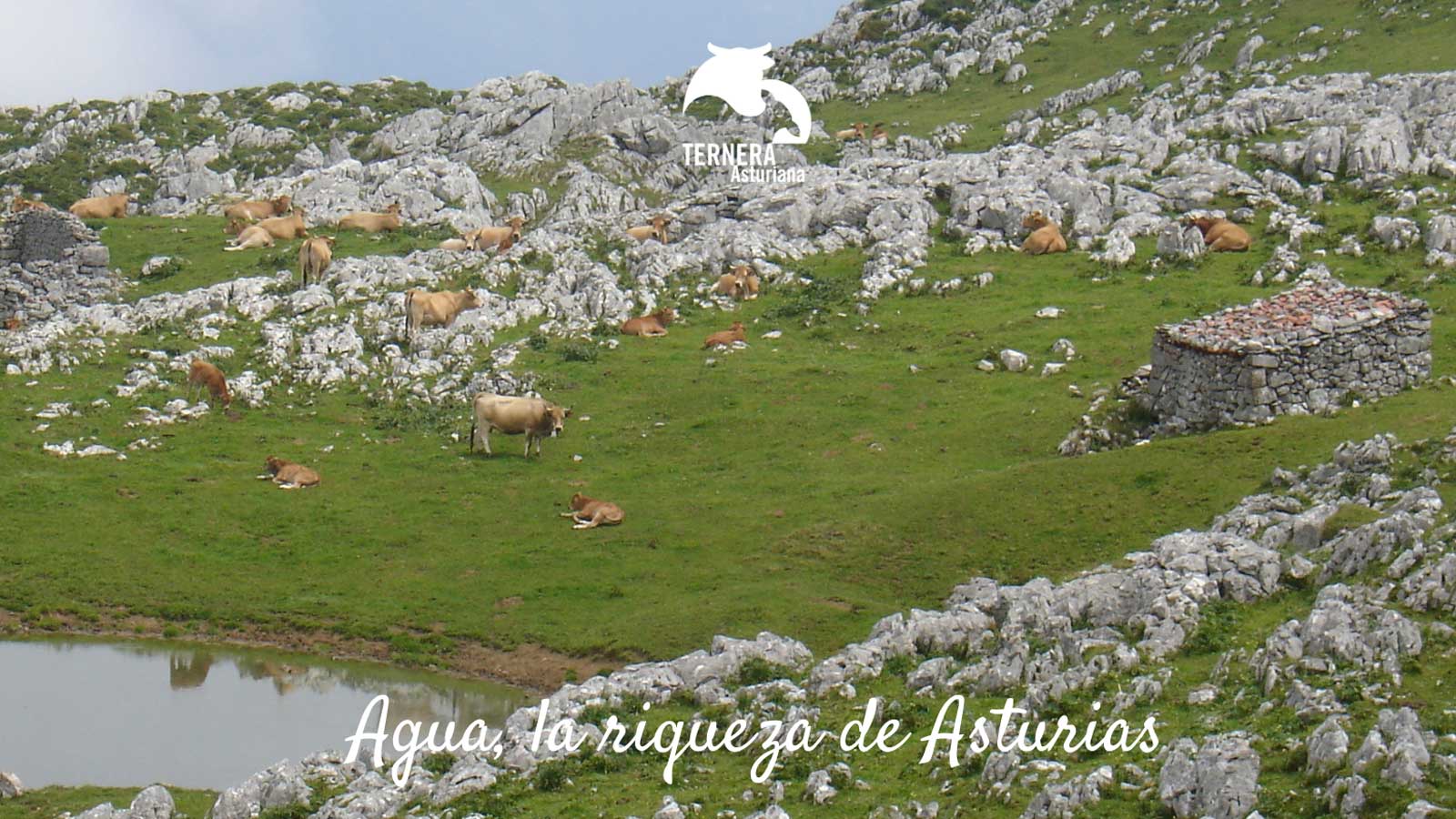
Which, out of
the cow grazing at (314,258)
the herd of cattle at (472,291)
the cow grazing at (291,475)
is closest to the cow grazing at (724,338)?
the herd of cattle at (472,291)

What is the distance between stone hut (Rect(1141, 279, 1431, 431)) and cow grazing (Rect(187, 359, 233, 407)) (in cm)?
2748

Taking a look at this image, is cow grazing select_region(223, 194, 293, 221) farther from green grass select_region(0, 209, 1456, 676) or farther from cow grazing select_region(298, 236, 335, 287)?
green grass select_region(0, 209, 1456, 676)

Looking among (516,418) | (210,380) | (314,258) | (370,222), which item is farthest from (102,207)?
(516,418)

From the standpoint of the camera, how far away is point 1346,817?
15.2 meters

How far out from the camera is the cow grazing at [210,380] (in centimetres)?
4775

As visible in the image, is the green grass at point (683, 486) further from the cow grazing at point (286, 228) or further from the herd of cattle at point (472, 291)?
the cow grazing at point (286, 228)

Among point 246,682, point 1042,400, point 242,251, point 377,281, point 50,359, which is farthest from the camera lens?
point 242,251

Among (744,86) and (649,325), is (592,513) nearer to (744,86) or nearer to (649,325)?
(649,325)

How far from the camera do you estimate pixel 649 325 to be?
54.3 metres

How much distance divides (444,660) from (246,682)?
155 inches

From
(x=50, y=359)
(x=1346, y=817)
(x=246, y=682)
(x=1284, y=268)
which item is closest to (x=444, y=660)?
(x=246, y=682)

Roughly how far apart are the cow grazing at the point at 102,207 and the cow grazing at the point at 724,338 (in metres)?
34.0

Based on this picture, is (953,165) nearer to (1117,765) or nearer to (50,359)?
(50,359)

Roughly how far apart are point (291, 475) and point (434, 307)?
527 inches
